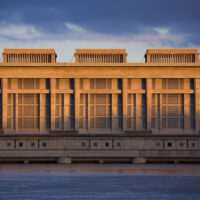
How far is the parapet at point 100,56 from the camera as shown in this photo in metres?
88.6

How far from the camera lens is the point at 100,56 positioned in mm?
88688

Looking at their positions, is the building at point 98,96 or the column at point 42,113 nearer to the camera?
the building at point 98,96

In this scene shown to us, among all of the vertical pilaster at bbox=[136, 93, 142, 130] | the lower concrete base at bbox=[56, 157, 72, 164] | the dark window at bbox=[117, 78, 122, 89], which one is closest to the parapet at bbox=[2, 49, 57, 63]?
the dark window at bbox=[117, 78, 122, 89]

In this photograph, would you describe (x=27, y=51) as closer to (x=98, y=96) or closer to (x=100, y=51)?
(x=100, y=51)

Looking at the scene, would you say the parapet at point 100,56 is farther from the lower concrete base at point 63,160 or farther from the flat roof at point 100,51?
the lower concrete base at point 63,160

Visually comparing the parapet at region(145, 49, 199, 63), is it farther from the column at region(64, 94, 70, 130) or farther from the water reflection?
the water reflection

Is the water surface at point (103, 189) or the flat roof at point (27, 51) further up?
the flat roof at point (27, 51)

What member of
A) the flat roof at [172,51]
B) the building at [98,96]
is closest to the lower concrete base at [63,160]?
the building at [98,96]

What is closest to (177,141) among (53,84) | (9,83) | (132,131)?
(132,131)

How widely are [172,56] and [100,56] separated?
12843 mm

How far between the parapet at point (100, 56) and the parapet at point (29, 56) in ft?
15.4

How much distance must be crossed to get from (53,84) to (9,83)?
7770 millimetres

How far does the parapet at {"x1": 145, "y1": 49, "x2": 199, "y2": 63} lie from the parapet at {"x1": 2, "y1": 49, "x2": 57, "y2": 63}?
1722cm

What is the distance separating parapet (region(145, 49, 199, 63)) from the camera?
293 feet
